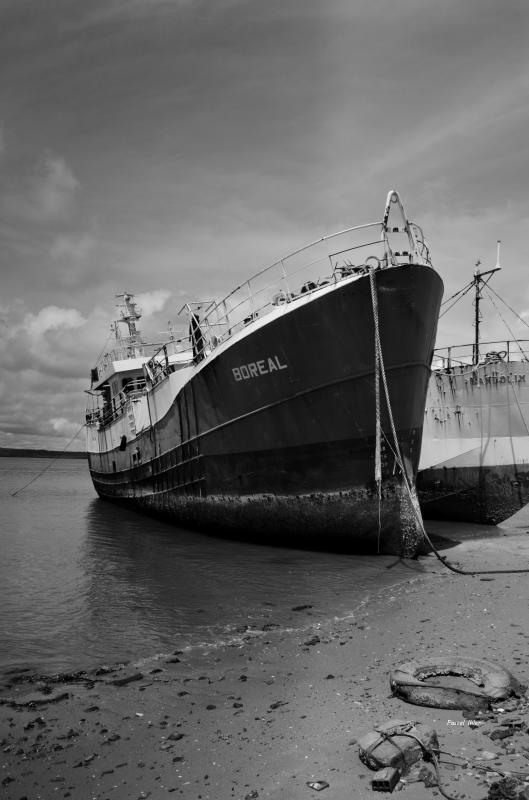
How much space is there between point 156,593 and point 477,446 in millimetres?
11719

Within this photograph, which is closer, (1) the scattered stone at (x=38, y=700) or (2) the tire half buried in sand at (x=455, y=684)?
(2) the tire half buried in sand at (x=455, y=684)

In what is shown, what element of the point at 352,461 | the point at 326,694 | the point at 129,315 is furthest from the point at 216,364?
the point at 129,315

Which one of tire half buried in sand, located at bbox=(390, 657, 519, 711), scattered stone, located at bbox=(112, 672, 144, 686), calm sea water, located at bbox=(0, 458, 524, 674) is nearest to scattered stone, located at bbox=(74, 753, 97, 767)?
scattered stone, located at bbox=(112, 672, 144, 686)

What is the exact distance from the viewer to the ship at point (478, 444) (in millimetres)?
17750

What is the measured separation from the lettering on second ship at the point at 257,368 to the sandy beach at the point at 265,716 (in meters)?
5.62

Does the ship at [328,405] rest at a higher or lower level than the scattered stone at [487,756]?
higher

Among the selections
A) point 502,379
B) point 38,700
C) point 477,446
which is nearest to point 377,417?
point 38,700

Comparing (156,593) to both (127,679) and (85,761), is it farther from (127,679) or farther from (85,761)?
(85,761)

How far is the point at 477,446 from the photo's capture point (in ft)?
59.3

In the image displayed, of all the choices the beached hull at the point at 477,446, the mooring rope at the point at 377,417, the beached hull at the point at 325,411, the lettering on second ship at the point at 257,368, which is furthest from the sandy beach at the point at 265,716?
the beached hull at the point at 477,446

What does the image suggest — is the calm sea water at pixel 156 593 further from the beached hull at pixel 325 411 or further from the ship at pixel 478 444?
the ship at pixel 478 444

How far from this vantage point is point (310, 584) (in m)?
9.71

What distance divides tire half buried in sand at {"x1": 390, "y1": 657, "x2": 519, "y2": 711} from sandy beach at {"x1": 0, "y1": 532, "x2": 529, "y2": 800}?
84mm

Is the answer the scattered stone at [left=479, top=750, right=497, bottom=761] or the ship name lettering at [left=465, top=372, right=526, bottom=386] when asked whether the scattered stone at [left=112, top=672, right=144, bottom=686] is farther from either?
the ship name lettering at [left=465, top=372, right=526, bottom=386]
